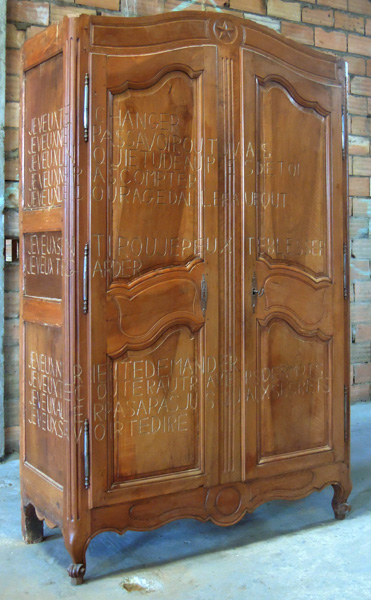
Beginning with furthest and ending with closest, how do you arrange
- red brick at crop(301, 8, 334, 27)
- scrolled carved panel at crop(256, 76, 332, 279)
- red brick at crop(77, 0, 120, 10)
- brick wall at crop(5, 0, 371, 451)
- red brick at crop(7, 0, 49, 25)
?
1. red brick at crop(301, 8, 334, 27)
2. brick wall at crop(5, 0, 371, 451)
3. red brick at crop(77, 0, 120, 10)
4. red brick at crop(7, 0, 49, 25)
5. scrolled carved panel at crop(256, 76, 332, 279)

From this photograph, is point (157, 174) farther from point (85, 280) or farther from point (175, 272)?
point (85, 280)

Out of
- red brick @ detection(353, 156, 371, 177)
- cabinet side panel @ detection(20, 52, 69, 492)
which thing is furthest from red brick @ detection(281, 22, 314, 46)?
cabinet side panel @ detection(20, 52, 69, 492)

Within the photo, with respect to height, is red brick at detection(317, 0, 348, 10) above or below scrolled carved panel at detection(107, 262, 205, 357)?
above

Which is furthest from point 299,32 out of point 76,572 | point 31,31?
point 76,572

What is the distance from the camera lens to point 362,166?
4551 mm

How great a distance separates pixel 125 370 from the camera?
220cm

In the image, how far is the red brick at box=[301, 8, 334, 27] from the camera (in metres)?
4.32

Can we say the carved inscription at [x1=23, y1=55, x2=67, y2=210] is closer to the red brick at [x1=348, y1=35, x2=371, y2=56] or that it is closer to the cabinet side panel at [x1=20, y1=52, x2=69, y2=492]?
the cabinet side panel at [x1=20, y1=52, x2=69, y2=492]

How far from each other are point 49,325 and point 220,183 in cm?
77

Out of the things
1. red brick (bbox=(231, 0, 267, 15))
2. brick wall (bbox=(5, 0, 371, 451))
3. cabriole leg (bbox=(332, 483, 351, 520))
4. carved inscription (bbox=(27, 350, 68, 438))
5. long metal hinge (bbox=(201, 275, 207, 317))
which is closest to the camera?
carved inscription (bbox=(27, 350, 68, 438))

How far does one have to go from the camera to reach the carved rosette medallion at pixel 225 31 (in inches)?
90.4

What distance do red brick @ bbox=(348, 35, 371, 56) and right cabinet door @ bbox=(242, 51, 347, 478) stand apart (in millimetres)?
2132

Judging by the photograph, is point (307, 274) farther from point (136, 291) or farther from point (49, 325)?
point (49, 325)

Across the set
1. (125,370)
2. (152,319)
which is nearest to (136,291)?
(152,319)
